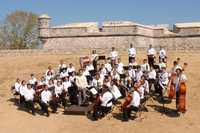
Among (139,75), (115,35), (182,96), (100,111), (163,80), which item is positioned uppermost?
(115,35)

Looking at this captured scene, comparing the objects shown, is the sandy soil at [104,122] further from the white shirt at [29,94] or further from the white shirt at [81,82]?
the white shirt at [81,82]

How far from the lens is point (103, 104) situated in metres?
23.1

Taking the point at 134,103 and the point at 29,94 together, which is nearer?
the point at 134,103

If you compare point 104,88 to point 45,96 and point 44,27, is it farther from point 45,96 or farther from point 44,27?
point 44,27

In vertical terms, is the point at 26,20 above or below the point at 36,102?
above

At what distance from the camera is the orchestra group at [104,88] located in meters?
23.2

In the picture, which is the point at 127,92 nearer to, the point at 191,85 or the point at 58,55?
the point at 191,85

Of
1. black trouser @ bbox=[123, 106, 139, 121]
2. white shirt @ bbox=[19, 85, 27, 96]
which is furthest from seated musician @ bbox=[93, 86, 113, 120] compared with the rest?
white shirt @ bbox=[19, 85, 27, 96]

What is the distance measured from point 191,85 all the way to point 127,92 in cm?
474

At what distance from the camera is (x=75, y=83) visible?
25.0 m

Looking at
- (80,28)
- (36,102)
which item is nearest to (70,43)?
(80,28)

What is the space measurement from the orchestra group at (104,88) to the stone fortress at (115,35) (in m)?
19.8

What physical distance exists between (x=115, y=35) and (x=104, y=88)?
77.4 feet

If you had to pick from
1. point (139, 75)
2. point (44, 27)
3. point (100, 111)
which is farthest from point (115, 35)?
point (100, 111)
